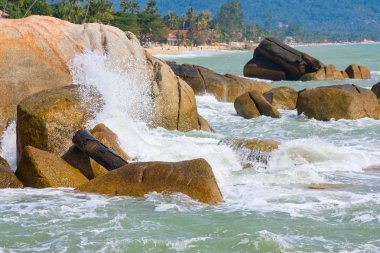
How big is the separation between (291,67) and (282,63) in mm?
600

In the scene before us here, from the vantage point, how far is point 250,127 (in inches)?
801

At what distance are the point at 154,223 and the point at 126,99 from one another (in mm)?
7726

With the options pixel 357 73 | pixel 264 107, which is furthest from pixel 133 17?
pixel 264 107

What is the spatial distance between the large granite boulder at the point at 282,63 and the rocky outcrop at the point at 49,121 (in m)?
29.0

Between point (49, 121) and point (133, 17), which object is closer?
point (49, 121)

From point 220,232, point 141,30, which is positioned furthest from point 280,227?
point 141,30

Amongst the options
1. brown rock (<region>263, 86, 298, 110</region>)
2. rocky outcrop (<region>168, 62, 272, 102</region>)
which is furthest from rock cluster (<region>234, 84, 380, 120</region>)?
rocky outcrop (<region>168, 62, 272, 102</region>)

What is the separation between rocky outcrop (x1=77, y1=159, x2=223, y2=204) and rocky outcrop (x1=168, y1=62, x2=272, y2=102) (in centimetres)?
1753

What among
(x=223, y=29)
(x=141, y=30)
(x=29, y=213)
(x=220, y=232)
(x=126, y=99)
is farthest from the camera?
(x=223, y=29)

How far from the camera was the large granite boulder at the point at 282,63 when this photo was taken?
40.4m

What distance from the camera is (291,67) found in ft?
133

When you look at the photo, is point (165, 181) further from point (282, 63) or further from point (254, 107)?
point (282, 63)

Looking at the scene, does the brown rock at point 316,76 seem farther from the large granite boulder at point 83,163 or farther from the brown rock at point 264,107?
the large granite boulder at point 83,163

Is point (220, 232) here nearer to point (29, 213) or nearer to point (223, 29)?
point (29, 213)
